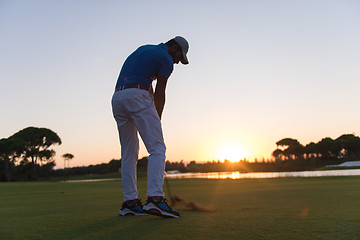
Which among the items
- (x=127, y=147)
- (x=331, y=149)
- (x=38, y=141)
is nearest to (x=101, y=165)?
(x=38, y=141)

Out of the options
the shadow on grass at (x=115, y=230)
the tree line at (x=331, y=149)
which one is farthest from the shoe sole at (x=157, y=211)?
the tree line at (x=331, y=149)

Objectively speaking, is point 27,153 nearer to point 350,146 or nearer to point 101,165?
point 101,165

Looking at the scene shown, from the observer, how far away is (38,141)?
79.9m

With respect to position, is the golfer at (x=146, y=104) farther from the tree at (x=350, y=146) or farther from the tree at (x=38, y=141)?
the tree at (x=350, y=146)

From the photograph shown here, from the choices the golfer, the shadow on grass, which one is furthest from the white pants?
the shadow on grass

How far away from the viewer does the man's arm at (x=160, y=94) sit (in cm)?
388

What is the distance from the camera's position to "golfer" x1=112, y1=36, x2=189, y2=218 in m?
3.73

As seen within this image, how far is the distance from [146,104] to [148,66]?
1.53 ft

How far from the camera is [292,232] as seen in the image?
2.43m

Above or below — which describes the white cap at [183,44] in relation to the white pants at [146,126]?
above

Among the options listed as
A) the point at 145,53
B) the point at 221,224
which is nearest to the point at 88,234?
the point at 221,224

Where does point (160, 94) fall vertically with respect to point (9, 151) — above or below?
below

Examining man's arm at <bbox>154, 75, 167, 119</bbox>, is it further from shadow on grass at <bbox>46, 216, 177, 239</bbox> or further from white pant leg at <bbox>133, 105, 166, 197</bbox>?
shadow on grass at <bbox>46, 216, 177, 239</bbox>

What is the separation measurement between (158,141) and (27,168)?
83.6 meters
